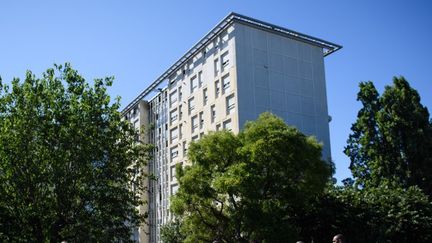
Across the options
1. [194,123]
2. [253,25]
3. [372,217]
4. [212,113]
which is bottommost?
[372,217]

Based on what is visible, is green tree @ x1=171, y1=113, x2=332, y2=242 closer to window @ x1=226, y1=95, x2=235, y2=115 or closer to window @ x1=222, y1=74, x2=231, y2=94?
window @ x1=226, y1=95, x2=235, y2=115

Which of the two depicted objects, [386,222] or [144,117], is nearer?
[386,222]

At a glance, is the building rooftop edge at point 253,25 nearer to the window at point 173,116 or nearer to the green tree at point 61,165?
the window at point 173,116

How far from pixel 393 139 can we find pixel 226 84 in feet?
51.0

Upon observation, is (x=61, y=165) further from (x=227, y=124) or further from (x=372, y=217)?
(x=227, y=124)

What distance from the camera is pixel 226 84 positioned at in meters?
41.6

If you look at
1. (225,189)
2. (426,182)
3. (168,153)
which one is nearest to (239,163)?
(225,189)

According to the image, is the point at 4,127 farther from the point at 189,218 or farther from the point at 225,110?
the point at 225,110

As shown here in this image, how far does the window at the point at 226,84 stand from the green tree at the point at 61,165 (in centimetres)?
1855

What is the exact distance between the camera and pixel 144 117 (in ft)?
192

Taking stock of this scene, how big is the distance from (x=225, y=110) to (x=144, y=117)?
19630mm

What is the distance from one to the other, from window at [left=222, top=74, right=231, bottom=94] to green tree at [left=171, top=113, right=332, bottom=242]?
15529 millimetres

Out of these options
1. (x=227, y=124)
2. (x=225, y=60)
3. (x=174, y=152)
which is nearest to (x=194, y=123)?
(x=174, y=152)

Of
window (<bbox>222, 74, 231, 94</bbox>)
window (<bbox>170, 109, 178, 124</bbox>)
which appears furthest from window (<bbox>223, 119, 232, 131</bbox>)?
window (<bbox>170, 109, 178, 124</bbox>)
